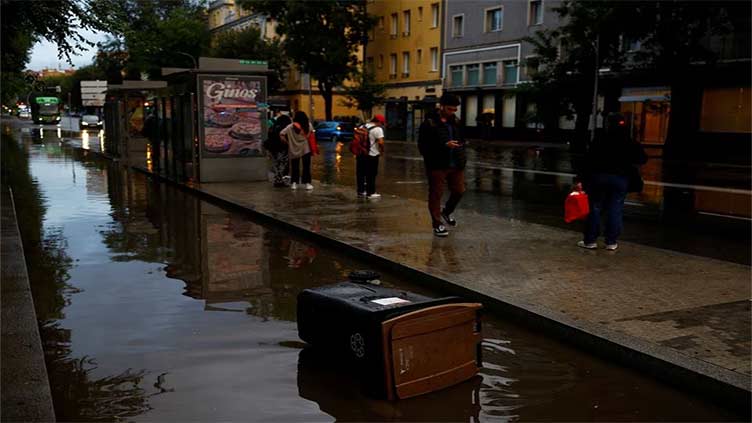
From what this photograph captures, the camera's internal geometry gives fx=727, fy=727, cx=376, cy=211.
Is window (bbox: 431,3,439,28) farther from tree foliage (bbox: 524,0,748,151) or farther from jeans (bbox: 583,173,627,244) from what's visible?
jeans (bbox: 583,173,627,244)

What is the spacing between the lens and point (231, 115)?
16.7 meters

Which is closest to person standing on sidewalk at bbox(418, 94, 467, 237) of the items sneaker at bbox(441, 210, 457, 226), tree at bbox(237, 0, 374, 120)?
sneaker at bbox(441, 210, 457, 226)

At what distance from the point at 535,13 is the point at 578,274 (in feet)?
131

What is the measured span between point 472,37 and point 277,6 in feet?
57.0

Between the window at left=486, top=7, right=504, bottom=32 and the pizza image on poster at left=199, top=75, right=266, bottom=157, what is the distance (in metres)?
33.2

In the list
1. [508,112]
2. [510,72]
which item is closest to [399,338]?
[510,72]

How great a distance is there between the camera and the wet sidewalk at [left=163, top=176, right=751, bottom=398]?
5047 millimetres

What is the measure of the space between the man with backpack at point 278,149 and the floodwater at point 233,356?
6.57 metres

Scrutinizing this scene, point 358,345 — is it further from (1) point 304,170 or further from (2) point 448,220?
(1) point 304,170

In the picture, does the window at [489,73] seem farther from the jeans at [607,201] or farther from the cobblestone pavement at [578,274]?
the jeans at [607,201]

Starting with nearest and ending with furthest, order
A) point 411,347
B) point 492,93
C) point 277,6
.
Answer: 1. point 411,347
2. point 492,93
3. point 277,6

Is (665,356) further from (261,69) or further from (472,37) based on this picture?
(472,37)

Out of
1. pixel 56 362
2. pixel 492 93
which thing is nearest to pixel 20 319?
pixel 56 362

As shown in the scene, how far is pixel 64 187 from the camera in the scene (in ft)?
54.4
